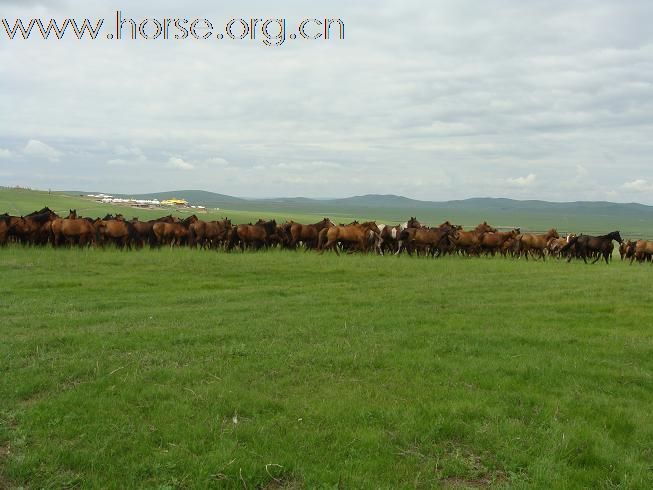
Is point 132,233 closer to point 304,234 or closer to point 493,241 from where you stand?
point 304,234

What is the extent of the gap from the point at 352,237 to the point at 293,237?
119 inches

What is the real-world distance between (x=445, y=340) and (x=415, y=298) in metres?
4.48

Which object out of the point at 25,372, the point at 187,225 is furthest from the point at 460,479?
the point at 187,225

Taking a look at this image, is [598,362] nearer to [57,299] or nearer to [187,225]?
[57,299]

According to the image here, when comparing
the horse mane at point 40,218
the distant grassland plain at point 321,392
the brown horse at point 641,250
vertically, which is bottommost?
the distant grassland plain at point 321,392

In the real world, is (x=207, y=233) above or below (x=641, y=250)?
above

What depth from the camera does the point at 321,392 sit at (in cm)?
679

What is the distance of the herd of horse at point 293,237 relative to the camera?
2430cm

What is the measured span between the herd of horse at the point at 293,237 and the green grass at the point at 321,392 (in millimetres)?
11639

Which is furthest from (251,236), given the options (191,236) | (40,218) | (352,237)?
(40,218)

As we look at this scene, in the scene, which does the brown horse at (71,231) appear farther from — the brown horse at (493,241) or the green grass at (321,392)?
the brown horse at (493,241)

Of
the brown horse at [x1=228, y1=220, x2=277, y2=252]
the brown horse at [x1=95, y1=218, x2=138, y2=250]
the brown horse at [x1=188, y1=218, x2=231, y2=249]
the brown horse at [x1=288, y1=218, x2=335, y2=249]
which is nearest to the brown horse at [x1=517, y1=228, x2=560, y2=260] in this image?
the brown horse at [x1=288, y1=218, x2=335, y2=249]

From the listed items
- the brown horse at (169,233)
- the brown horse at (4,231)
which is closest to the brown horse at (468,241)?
the brown horse at (169,233)

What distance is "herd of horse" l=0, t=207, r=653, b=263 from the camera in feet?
79.7
